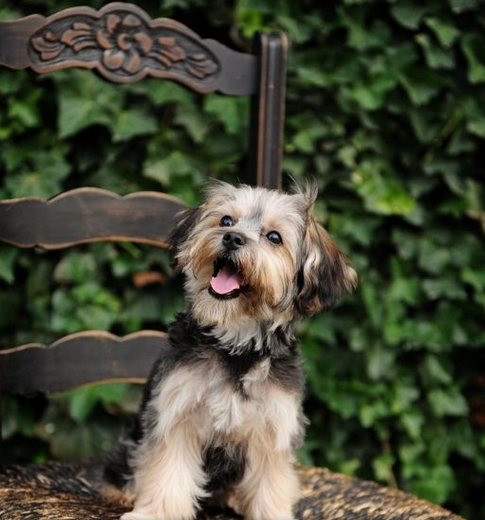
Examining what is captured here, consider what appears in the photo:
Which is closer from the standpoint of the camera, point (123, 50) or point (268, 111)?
point (123, 50)

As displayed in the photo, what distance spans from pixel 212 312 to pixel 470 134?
6.11 feet

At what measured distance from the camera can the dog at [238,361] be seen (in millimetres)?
2186

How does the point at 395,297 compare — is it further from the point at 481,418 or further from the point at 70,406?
the point at 70,406

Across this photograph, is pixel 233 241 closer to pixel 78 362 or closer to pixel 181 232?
pixel 181 232

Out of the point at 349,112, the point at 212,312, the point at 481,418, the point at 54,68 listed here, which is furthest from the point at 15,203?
the point at 481,418

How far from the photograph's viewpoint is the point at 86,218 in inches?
107

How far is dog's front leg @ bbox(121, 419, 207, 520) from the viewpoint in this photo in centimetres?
222

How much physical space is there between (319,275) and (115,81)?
0.92m

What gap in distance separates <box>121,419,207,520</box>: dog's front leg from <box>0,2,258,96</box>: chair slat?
3.63 ft

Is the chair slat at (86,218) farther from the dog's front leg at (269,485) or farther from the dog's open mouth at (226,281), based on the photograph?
the dog's front leg at (269,485)

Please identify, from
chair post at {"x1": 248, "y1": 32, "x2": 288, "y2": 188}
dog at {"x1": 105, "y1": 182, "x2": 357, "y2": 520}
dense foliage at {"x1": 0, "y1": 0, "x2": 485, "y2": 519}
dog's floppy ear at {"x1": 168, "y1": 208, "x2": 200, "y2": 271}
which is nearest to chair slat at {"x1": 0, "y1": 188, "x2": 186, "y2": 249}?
dog's floppy ear at {"x1": 168, "y1": 208, "x2": 200, "y2": 271}

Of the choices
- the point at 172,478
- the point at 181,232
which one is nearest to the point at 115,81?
the point at 181,232

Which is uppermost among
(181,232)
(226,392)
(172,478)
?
(181,232)

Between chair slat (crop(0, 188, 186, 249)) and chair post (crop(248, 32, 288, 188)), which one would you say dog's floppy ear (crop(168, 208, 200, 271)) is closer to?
chair slat (crop(0, 188, 186, 249))
